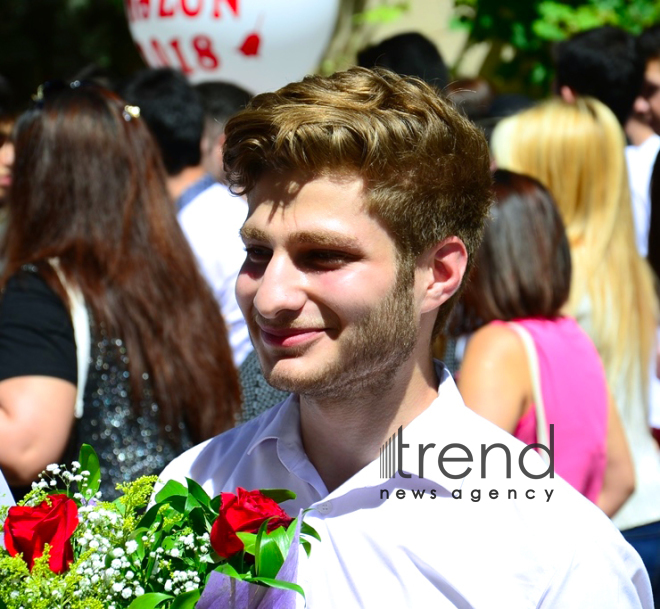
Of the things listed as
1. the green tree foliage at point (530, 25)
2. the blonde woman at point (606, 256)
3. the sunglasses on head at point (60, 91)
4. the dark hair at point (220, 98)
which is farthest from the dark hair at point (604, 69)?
the sunglasses on head at point (60, 91)

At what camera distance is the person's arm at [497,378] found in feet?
8.95

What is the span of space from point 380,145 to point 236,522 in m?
0.68

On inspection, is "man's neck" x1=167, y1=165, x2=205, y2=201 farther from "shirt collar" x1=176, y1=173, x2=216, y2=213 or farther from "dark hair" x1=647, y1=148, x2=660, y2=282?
"dark hair" x1=647, y1=148, x2=660, y2=282

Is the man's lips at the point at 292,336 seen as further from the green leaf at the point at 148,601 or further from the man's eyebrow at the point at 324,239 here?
the green leaf at the point at 148,601

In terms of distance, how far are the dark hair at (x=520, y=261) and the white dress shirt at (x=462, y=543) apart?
3.99ft

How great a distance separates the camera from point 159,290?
276 centimetres

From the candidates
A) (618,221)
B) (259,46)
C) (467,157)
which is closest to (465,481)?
(467,157)

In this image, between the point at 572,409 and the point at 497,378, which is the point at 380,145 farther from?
the point at 572,409

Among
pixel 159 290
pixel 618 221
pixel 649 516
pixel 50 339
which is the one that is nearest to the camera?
pixel 50 339

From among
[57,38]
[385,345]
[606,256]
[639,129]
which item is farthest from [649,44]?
[57,38]

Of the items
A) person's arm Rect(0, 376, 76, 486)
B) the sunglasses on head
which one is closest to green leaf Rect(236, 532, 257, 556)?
person's arm Rect(0, 376, 76, 486)

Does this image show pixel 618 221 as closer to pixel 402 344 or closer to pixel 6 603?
pixel 402 344

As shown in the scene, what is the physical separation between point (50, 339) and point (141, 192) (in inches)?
21.8

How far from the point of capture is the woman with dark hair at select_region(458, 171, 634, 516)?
2777 mm
